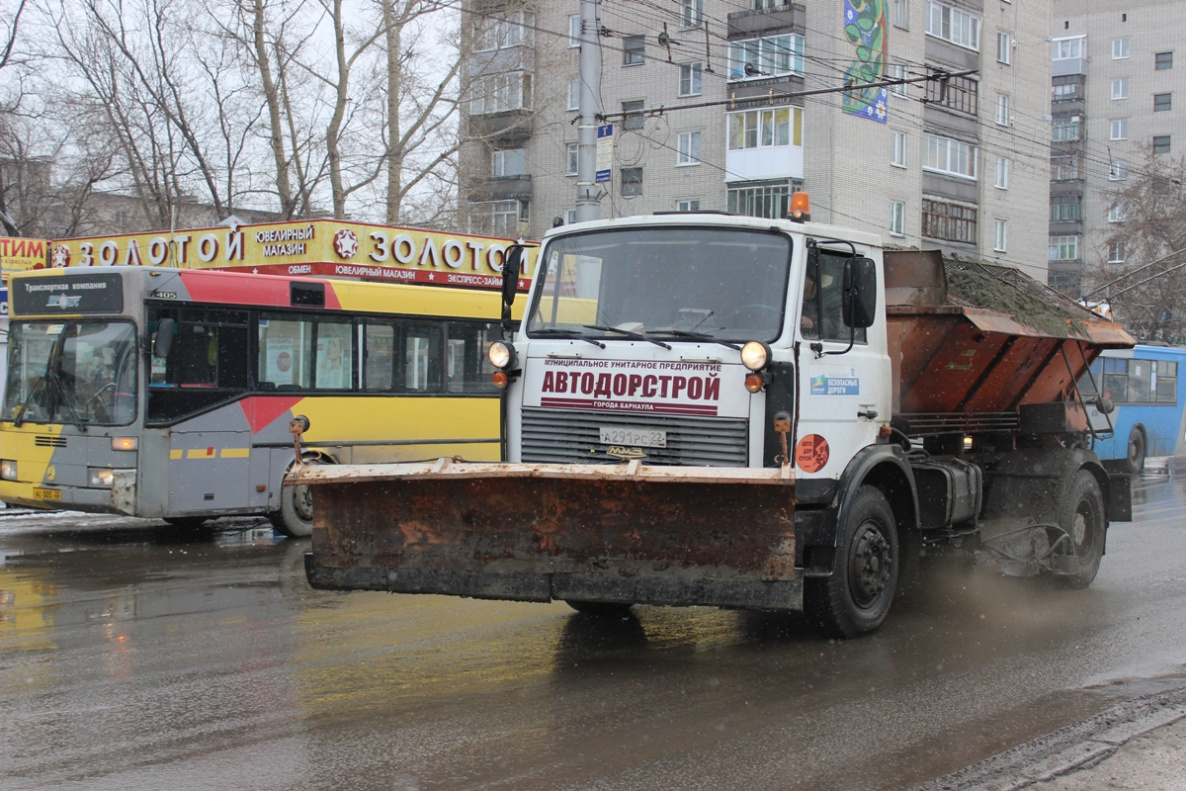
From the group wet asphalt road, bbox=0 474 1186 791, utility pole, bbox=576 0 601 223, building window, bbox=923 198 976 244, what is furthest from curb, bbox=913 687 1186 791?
building window, bbox=923 198 976 244

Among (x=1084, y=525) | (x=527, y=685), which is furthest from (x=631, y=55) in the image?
(x=527, y=685)

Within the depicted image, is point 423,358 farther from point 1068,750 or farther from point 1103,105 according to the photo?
point 1103,105

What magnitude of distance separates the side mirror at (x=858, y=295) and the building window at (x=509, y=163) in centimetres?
4321

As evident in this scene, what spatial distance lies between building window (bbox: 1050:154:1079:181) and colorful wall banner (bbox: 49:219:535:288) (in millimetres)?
60071

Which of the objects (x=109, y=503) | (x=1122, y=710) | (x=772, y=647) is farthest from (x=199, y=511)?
(x=1122, y=710)

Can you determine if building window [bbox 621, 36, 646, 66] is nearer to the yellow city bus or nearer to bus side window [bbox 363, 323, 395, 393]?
the yellow city bus

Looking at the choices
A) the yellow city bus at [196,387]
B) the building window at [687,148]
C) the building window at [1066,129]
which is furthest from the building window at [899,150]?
the building window at [1066,129]

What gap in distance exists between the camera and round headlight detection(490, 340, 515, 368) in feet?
24.9

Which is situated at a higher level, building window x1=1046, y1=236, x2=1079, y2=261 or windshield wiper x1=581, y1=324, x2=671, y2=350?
building window x1=1046, y1=236, x2=1079, y2=261

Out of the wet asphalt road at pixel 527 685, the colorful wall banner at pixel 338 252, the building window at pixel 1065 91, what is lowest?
the wet asphalt road at pixel 527 685

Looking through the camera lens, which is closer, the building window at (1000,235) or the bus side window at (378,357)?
the bus side window at (378,357)

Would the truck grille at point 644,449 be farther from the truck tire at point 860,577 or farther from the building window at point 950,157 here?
the building window at point 950,157

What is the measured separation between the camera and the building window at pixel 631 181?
46625mm

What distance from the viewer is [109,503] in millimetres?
12242
